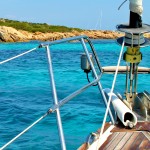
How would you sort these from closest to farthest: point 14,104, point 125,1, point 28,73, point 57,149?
point 125,1 → point 57,149 → point 14,104 → point 28,73

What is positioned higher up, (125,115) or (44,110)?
(125,115)

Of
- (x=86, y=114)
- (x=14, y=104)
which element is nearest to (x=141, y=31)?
(x=86, y=114)

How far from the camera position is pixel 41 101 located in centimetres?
1157

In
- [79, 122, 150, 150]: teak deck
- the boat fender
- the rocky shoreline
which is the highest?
the boat fender

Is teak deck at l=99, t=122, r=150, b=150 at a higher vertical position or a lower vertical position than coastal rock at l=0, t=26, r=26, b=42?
higher

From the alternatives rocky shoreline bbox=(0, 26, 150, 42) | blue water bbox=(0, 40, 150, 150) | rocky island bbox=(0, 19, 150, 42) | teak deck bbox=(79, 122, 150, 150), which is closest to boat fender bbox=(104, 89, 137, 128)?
teak deck bbox=(79, 122, 150, 150)

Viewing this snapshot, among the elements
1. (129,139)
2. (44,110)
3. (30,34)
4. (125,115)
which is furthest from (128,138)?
(30,34)

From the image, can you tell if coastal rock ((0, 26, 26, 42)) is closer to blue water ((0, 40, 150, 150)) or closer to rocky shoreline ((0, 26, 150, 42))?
rocky shoreline ((0, 26, 150, 42))

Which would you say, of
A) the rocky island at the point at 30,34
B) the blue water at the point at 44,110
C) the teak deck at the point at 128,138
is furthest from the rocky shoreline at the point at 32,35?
the teak deck at the point at 128,138

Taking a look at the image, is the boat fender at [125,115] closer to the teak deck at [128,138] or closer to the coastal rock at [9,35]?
the teak deck at [128,138]

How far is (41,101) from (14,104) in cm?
86

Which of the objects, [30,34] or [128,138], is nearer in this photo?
[128,138]

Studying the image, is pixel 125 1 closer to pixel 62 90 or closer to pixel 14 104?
pixel 14 104

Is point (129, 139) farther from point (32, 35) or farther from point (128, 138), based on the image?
point (32, 35)
